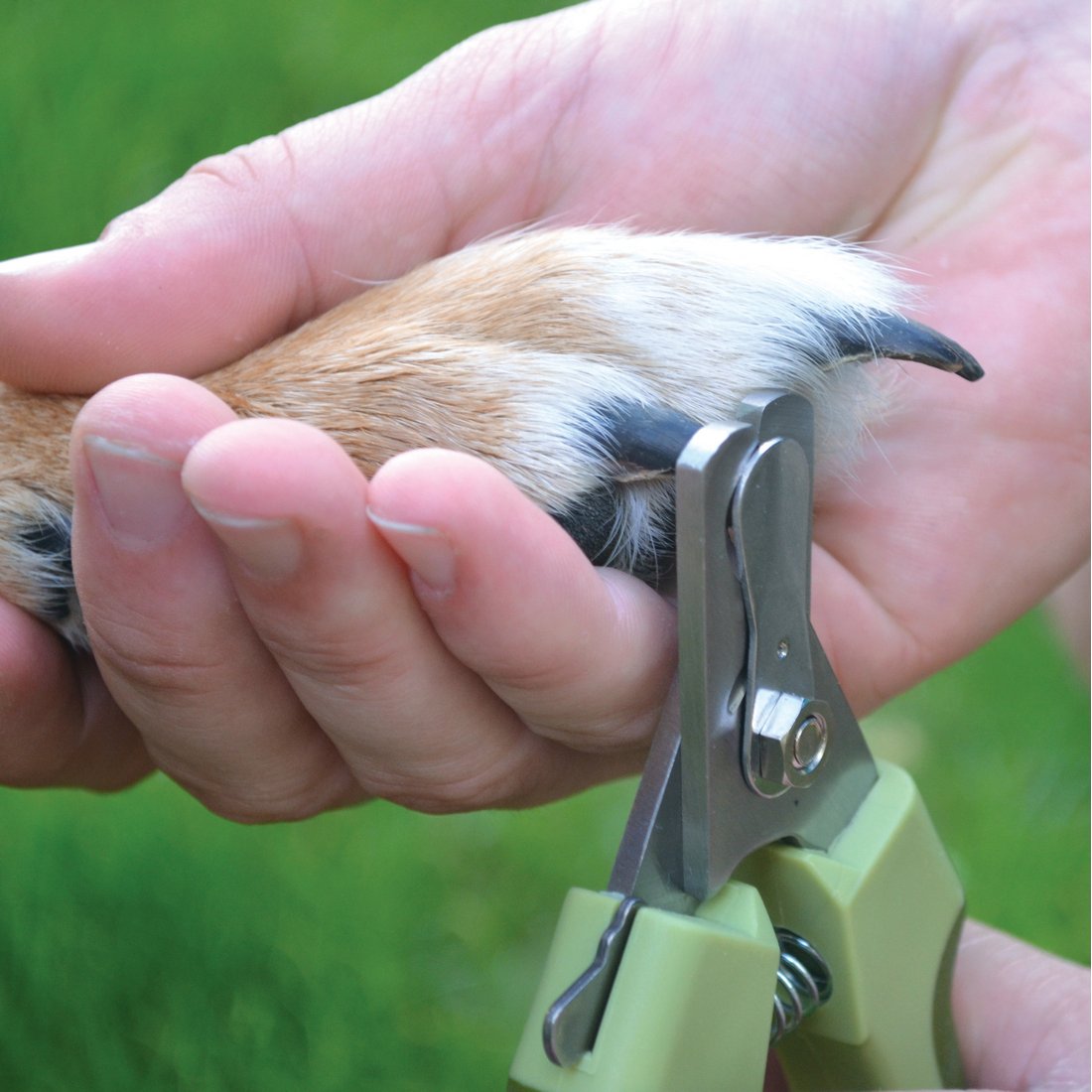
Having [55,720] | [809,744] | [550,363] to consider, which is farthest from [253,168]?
[809,744]

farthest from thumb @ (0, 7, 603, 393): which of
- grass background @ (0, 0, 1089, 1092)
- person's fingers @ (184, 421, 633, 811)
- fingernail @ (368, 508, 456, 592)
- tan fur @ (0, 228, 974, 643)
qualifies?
grass background @ (0, 0, 1089, 1092)

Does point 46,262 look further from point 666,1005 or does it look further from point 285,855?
point 285,855

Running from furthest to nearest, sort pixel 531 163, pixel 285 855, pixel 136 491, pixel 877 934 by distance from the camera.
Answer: pixel 285 855
pixel 531 163
pixel 877 934
pixel 136 491

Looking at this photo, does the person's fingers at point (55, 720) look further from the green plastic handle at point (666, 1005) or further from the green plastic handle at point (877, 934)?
Answer: the green plastic handle at point (877, 934)

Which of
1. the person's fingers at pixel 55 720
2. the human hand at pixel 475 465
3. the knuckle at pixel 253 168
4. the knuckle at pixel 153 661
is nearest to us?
the human hand at pixel 475 465

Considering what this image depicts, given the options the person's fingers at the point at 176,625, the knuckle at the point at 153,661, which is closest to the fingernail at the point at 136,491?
the person's fingers at the point at 176,625

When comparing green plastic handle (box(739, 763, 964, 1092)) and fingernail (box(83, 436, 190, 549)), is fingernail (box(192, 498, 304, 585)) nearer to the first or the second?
fingernail (box(83, 436, 190, 549))
